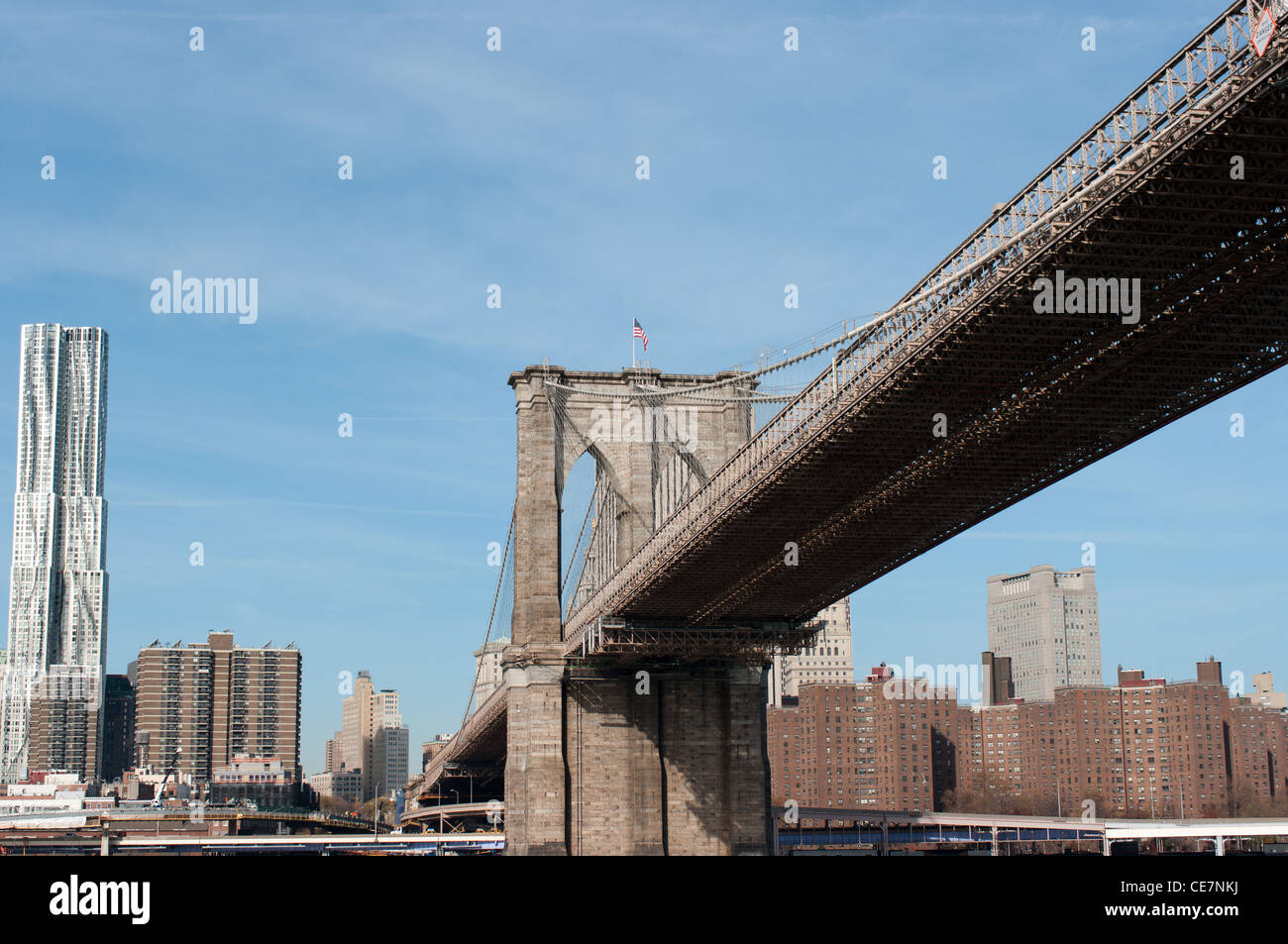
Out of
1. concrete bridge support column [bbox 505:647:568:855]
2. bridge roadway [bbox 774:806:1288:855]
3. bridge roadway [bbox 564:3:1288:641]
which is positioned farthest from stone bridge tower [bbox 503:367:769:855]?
bridge roadway [bbox 774:806:1288:855]

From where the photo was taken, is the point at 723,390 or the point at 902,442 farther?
the point at 723,390

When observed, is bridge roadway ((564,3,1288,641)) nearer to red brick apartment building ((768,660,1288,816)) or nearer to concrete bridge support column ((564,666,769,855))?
concrete bridge support column ((564,666,769,855))

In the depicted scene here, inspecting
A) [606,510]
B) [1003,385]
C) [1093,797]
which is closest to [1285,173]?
[1003,385]

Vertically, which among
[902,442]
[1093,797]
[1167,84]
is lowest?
[1093,797]

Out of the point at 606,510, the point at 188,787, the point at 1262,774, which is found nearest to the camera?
the point at 606,510

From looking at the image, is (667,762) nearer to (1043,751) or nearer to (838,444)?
(838,444)

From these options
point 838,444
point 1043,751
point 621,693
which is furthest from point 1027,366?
point 1043,751

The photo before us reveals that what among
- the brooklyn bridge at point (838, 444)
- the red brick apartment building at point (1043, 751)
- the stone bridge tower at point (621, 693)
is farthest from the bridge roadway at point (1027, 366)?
the red brick apartment building at point (1043, 751)
